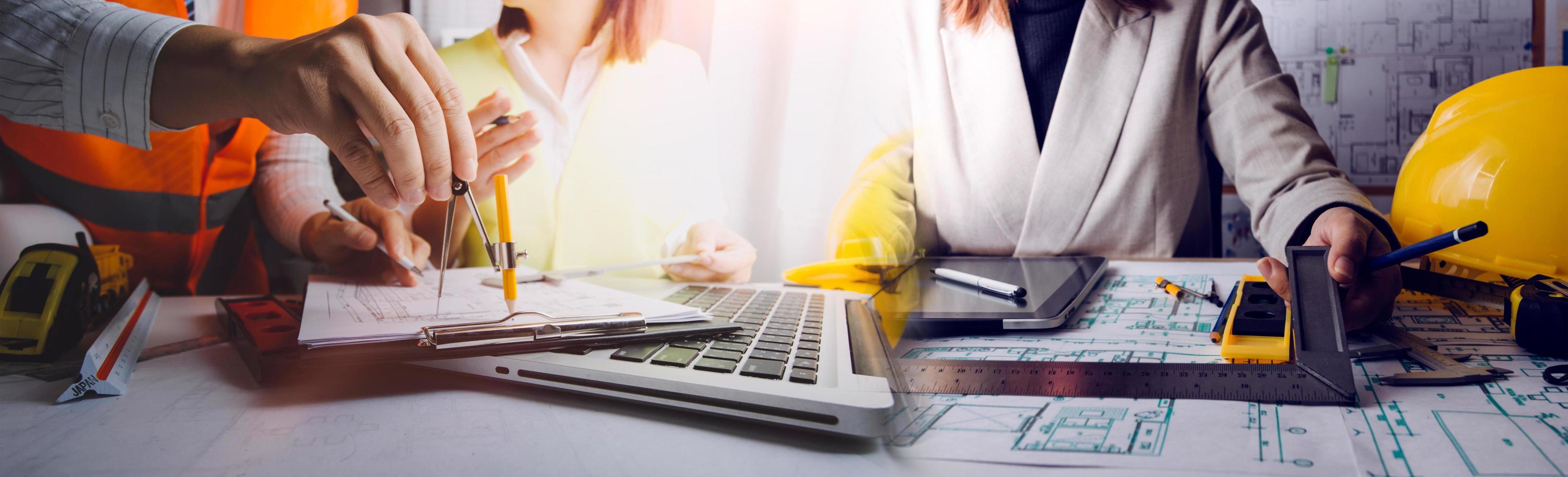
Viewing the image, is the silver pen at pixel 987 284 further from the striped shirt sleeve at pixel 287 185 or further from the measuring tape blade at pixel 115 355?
the striped shirt sleeve at pixel 287 185

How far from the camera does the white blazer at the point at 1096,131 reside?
845mm

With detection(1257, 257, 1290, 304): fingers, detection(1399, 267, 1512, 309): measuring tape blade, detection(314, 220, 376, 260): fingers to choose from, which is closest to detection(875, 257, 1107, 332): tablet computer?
detection(1257, 257, 1290, 304): fingers

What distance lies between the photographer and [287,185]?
84 cm

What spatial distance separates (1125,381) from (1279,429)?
8 cm

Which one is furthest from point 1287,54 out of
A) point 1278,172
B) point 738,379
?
point 738,379

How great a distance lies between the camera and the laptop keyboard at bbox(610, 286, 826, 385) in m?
0.32

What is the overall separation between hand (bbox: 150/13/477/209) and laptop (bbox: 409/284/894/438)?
145 mm

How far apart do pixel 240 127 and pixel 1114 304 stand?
0.96 meters

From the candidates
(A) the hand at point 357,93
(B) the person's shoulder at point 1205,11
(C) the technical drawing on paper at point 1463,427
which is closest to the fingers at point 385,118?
(A) the hand at point 357,93

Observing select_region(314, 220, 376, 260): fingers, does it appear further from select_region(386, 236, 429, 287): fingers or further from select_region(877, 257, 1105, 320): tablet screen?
select_region(877, 257, 1105, 320): tablet screen

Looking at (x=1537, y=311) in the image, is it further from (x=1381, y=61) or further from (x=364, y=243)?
(x=364, y=243)

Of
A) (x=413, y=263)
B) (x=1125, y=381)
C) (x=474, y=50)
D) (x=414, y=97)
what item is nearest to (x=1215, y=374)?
(x=1125, y=381)

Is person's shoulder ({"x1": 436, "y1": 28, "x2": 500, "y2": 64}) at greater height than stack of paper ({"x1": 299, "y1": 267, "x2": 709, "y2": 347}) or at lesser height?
greater

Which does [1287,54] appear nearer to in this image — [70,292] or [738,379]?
[738,379]
